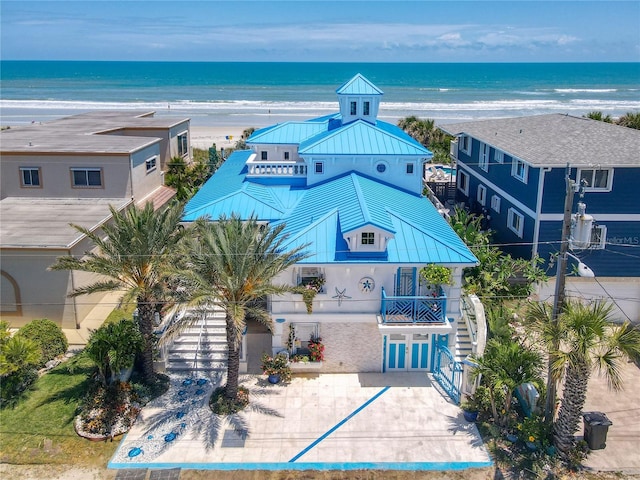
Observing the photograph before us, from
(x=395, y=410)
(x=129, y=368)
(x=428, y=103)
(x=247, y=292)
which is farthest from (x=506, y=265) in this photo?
(x=428, y=103)

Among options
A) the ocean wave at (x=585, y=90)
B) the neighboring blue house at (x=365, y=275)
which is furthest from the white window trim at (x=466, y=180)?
the ocean wave at (x=585, y=90)

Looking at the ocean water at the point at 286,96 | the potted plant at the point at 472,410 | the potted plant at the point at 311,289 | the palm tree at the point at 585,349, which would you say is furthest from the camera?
the ocean water at the point at 286,96

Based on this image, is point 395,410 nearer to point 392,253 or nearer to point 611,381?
point 392,253

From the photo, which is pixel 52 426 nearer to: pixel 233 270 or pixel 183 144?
pixel 233 270

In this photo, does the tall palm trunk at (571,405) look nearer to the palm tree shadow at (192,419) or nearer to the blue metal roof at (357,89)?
the palm tree shadow at (192,419)

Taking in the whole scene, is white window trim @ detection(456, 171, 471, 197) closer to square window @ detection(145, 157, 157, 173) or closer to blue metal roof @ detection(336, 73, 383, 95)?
blue metal roof @ detection(336, 73, 383, 95)

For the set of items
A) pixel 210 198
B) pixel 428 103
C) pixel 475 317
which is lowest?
pixel 475 317

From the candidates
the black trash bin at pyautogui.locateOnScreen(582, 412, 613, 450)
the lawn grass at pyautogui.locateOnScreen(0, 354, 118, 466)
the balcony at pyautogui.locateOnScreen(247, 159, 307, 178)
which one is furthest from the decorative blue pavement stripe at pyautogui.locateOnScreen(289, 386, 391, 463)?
the balcony at pyautogui.locateOnScreen(247, 159, 307, 178)
